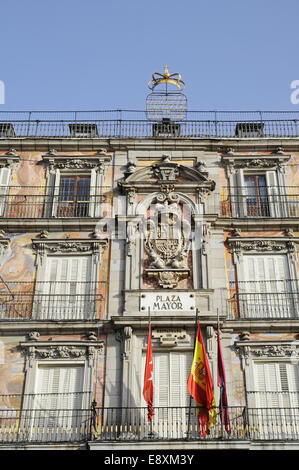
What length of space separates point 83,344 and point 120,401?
6.27 ft

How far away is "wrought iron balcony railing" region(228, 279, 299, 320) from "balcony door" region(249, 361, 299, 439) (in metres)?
1.44

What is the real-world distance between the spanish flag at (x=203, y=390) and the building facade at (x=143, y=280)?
Answer: 1.35 feet

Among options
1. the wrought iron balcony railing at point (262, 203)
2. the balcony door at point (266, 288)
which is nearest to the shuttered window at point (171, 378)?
the balcony door at point (266, 288)

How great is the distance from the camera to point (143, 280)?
18.7 metres

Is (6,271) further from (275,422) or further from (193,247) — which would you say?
(275,422)

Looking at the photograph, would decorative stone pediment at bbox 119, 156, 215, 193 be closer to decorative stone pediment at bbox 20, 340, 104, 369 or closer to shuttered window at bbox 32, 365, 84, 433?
decorative stone pediment at bbox 20, 340, 104, 369

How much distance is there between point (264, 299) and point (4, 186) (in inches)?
355

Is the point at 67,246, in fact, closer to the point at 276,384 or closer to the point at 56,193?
the point at 56,193

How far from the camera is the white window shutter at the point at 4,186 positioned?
2045 centimetres

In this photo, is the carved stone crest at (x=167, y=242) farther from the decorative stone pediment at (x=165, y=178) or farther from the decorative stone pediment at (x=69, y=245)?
the decorative stone pediment at (x=69, y=245)

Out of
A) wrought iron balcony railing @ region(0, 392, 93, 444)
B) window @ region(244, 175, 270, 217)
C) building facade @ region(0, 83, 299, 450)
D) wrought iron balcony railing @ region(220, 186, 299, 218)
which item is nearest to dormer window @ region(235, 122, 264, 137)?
building facade @ region(0, 83, 299, 450)

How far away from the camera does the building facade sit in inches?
656

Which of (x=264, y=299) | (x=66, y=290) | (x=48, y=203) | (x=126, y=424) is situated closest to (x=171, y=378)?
(x=126, y=424)
